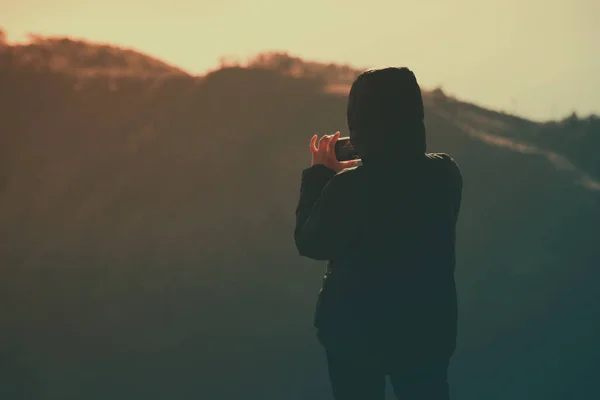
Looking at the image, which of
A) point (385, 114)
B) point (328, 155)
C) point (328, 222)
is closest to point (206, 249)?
point (328, 155)

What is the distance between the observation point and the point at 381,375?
2244mm

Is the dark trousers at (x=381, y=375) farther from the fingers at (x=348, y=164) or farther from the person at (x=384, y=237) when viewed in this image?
the fingers at (x=348, y=164)

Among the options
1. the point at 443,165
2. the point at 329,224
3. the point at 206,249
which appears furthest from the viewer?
the point at 206,249

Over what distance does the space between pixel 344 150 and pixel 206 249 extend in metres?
2.17

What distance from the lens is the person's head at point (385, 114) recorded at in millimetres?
2059

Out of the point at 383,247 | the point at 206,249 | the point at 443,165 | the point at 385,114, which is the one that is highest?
the point at 385,114

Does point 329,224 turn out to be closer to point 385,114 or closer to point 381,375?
point 385,114

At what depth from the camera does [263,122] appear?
179 inches

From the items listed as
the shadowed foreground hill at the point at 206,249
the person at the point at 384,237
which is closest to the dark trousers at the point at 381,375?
the person at the point at 384,237

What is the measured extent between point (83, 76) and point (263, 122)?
1.30 metres

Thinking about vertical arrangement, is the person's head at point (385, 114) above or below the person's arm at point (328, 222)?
above

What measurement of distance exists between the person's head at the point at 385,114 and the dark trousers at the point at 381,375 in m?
0.64

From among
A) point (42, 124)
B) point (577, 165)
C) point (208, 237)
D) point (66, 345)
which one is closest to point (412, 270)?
point (208, 237)

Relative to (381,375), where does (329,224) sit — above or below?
above
